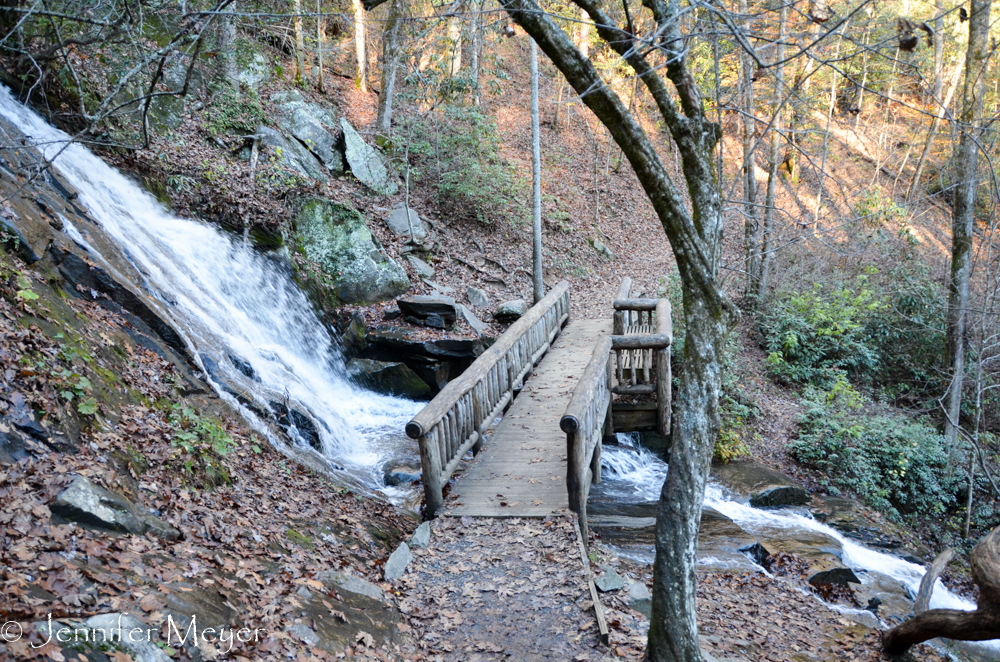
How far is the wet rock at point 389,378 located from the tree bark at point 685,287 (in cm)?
793

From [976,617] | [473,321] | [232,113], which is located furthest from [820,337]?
[232,113]

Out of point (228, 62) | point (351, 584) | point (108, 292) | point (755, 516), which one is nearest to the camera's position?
point (351, 584)

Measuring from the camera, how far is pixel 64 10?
883cm

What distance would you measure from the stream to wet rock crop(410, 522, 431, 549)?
1.72 meters

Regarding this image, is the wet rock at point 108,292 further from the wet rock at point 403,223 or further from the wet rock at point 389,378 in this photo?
the wet rock at point 403,223

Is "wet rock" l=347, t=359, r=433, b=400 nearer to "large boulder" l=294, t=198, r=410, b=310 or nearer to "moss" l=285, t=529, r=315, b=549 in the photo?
"large boulder" l=294, t=198, r=410, b=310

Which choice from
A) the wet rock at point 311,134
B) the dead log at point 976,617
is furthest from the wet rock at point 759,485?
the wet rock at point 311,134

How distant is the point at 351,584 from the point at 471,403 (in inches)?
119

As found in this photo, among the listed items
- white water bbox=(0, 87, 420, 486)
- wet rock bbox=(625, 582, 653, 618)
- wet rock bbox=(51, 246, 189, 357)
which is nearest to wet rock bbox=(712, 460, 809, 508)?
wet rock bbox=(625, 582, 653, 618)

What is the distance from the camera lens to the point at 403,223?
591 inches

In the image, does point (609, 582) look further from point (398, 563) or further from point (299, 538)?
point (299, 538)

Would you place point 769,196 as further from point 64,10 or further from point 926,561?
point 64,10

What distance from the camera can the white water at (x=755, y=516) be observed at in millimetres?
7863

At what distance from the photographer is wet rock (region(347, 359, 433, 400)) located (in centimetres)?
1127
